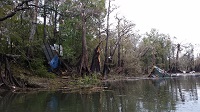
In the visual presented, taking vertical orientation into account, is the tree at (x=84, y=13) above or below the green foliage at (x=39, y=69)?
above

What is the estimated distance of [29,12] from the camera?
2602 centimetres

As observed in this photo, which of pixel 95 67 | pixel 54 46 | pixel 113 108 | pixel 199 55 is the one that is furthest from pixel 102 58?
pixel 199 55

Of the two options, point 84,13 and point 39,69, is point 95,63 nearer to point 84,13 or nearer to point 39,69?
point 84,13

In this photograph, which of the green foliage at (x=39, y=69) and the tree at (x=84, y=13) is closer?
the green foliage at (x=39, y=69)

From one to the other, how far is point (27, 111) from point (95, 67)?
2124 centimetres

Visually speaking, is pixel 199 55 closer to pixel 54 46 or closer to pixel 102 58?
pixel 102 58

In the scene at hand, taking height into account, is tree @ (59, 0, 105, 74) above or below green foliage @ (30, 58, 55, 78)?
above

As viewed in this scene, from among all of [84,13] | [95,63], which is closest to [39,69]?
[84,13]

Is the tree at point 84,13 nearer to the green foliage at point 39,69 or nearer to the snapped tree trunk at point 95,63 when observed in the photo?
the snapped tree trunk at point 95,63

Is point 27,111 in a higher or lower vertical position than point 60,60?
lower

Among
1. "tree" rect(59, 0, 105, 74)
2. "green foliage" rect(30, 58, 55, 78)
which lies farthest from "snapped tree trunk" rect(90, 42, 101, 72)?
"green foliage" rect(30, 58, 55, 78)

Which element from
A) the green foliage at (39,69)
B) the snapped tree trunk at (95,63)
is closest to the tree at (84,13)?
the snapped tree trunk at (95,63)

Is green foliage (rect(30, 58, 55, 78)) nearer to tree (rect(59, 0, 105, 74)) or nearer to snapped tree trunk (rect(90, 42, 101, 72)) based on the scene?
tree (rect(59, 0, 105, 74))

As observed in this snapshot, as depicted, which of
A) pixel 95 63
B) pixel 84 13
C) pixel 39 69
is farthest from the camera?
pixel 95 63
